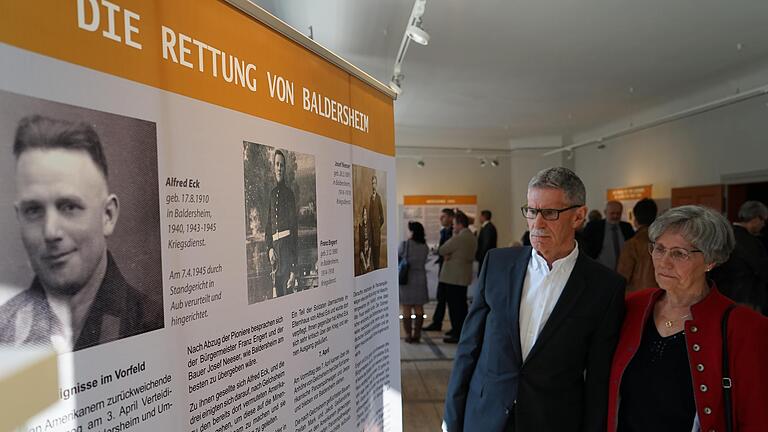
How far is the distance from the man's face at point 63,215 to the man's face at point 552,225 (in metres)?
1.34

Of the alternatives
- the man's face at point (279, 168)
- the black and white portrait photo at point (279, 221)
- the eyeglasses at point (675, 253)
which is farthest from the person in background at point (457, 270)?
the man's face at point (279, 168)

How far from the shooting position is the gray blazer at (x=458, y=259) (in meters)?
6.01

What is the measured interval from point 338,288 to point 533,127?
854 cm

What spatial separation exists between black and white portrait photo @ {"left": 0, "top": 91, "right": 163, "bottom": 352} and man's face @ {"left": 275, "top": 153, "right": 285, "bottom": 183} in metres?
0.40

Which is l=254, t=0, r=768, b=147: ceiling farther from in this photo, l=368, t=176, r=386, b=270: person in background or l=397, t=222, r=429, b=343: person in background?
l=397, t=222, r=429, b=343: person in background

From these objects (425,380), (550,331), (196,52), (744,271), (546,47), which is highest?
(546,47)

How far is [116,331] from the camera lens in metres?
0.83

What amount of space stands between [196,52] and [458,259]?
5.31 metres

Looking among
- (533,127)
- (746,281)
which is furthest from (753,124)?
(533,127)

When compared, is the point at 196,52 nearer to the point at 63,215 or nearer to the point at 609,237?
the point at 63,215

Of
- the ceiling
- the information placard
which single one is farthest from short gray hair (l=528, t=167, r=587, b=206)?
the ceiling

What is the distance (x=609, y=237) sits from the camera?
5230 millimetres

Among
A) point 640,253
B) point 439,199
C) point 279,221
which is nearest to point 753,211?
point 640,253

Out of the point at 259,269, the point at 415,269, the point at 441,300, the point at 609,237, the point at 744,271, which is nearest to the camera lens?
the point at 259,269
